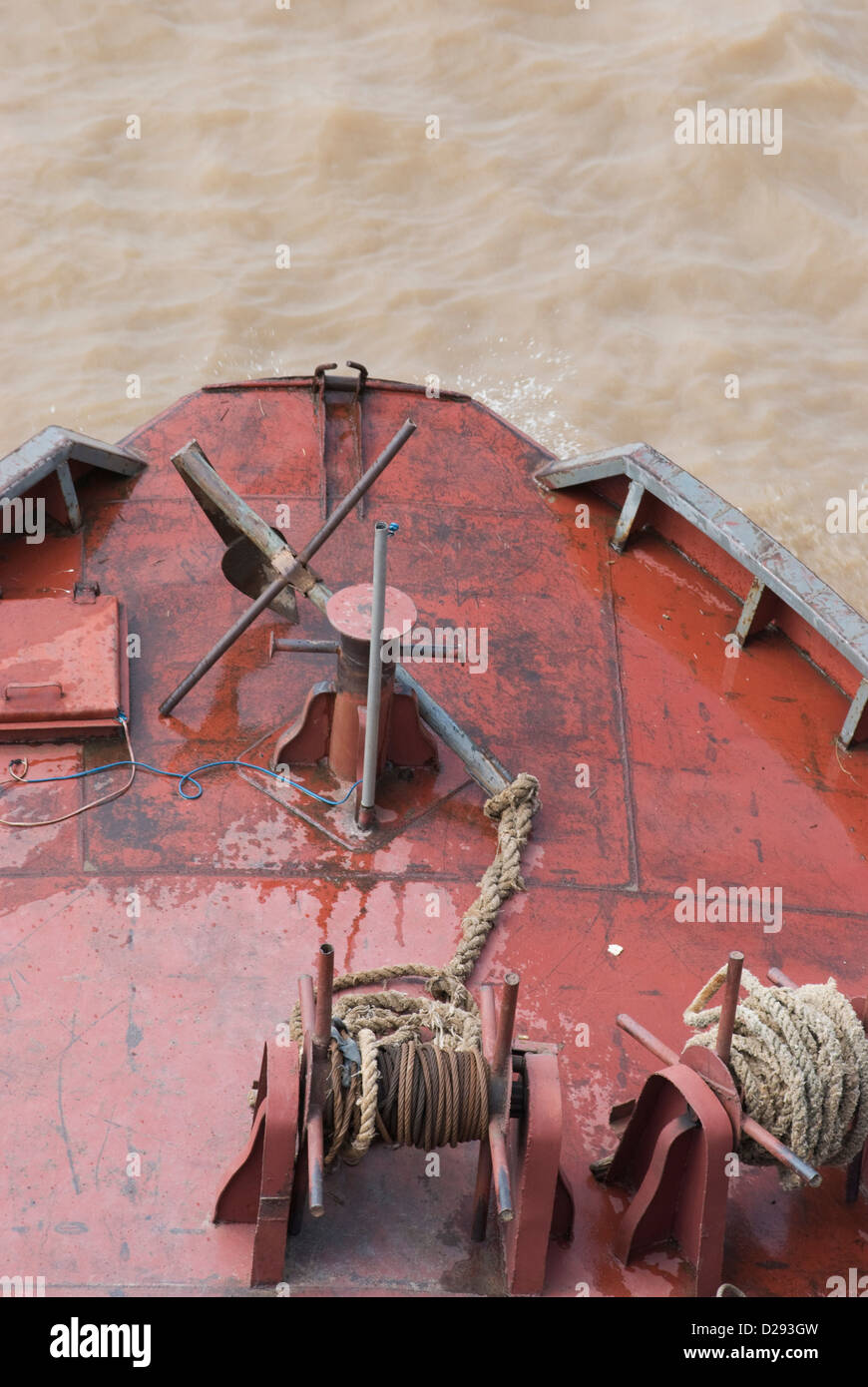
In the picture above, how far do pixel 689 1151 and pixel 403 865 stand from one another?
1273 millimetres

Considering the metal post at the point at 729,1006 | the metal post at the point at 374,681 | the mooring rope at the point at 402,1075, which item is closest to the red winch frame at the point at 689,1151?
the metal post at the point at 729,1006

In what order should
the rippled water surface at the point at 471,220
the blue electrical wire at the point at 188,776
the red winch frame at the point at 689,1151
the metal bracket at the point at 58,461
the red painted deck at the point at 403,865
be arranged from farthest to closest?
the rippled water surface at the point at 471,220
the metal bracket at the point at 58,461
the blue electrical wire at the point at 188,776
the red painted deck at the point at 403,865
the red winch frame at the point at 689,1151

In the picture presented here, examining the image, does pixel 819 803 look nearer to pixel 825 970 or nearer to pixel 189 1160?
pixel 825 970

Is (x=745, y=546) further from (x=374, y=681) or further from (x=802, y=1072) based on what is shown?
(x=802, y=1072)

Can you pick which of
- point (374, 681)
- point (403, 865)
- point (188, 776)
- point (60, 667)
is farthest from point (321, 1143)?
point (60, 667)

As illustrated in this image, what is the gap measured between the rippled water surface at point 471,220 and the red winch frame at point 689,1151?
5.82 metres

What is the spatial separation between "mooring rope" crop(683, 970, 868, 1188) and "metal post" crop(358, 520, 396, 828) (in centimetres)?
124

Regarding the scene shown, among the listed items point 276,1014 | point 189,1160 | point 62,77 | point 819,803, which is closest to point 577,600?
point 819,803

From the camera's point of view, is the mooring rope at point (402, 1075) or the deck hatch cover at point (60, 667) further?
the deck hatch cover at point (60, 667)

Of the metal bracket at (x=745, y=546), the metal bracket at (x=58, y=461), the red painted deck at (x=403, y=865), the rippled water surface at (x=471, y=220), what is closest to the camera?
the red painted deck at (x=403, y=865)

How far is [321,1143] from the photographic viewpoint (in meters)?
3.22

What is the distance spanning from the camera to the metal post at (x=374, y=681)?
4020 millimetres

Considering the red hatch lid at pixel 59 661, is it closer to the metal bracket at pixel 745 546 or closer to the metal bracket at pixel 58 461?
the metal bracket at pixel 58 461

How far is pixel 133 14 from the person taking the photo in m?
11.0
